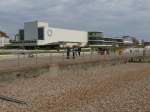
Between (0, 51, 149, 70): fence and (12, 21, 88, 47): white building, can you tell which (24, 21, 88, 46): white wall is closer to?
(12, 21, 88, 47): white building

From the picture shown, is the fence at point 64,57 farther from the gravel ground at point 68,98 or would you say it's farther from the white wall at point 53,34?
the white wall at point 53,34

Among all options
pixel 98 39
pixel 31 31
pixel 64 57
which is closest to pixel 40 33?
pixel 31 31

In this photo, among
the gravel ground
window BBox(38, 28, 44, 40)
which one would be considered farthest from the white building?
the gravel ground

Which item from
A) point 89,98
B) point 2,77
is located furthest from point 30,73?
point 89,98

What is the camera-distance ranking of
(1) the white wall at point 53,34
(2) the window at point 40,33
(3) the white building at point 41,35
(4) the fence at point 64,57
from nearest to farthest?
(4) the fence at point 64,57, (3) the white building at point 41,35, (2) the window at point 40,33, (1) the white wall at point 53,34

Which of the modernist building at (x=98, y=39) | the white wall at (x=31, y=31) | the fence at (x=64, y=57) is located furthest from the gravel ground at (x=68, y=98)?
the modernist building at (x=98, y=39)

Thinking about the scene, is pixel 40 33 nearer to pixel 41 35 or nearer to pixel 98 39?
pixel 41 35

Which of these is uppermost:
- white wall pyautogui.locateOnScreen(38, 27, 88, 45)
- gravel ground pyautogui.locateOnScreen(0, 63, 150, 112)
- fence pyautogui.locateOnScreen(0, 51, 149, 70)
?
white wall pyautogui.locateOnScreen(38, 27, 88, 45)

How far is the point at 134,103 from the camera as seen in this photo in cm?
1550

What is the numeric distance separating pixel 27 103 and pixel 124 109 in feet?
15.3

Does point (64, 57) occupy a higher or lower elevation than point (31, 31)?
lower

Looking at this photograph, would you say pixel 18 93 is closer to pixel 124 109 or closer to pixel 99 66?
pixel 124 109

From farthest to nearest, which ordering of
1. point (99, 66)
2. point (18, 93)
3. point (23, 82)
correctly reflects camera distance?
point (99, 66) < point (23, 82) < point (18, 93)

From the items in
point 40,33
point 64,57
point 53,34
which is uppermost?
point 40,33
